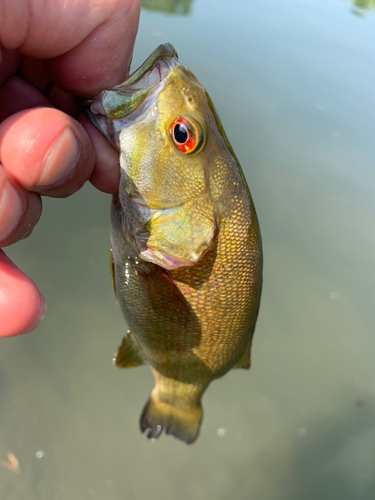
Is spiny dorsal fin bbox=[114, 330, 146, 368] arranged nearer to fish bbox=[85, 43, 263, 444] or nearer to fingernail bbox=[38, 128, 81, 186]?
fish bbox=[85, 43, 263, 444]

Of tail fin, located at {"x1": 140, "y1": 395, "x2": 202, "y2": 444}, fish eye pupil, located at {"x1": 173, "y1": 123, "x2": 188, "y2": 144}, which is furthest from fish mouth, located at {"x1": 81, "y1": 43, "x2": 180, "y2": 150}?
tail fin, located at {"x1": 140, "y1": 395, "x2": 202, "y2": 444}

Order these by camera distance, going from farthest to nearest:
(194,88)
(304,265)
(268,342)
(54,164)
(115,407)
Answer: (304,265)
(268,342)
(115,407)
(194,88)
(54,164)

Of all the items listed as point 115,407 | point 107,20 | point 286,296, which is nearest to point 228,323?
point 107,20

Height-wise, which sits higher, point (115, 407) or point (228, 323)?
point (228, 323)

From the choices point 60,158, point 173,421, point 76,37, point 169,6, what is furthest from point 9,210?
point 169,6

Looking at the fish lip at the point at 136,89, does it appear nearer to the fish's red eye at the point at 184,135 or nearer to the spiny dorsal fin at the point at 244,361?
the fish's red eye at the point at 184,135

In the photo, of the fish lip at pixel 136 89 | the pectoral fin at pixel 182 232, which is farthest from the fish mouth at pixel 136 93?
the pectoral fin at pixel 182 232

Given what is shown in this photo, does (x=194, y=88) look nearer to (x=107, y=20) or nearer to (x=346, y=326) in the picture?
(x=107, y=20)
